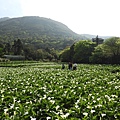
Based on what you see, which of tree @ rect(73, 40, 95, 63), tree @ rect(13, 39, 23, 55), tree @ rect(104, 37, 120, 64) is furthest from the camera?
tree @ rect(13, 39, 23, 55)

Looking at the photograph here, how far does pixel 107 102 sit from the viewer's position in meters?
7.18

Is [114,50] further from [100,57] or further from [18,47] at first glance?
[18,47]

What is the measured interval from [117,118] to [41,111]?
2.10 meters

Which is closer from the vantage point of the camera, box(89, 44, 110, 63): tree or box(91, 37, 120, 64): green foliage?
box(91, 37, 120, 64): green foliage

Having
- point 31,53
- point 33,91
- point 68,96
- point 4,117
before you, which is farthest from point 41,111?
point 31,53

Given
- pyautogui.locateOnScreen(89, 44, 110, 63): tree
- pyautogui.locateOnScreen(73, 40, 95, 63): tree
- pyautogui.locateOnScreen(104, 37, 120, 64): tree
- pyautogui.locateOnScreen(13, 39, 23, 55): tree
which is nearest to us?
pyautogui.locateOnScreen(104, 37, 120, 64): tree

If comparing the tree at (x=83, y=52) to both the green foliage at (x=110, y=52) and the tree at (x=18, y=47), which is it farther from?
the tree at (x=18, y=47)

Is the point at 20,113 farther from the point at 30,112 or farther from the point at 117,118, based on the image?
the point at 117,118

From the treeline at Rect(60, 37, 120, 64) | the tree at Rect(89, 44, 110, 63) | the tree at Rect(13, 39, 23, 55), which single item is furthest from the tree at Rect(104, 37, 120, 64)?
the tree at Rect(13, 39, 23, 55)

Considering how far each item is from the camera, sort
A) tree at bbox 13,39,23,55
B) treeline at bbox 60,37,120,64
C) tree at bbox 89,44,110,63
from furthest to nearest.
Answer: tree at bbox 13,39,23,55
tree at bbox 89,44,110,63
treeline at bbox 60,37,120,64

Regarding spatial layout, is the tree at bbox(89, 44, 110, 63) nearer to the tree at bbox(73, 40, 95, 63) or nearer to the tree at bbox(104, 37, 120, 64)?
the tree at bbox(104, 37, 120, 64)

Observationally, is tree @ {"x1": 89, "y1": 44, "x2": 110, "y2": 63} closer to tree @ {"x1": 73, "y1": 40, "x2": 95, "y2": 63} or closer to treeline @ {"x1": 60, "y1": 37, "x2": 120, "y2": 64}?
treeline @ {"x1": 60, "y1": 37, "x2": 120, "y2": 64}

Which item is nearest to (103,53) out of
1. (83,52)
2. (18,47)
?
(83,52)

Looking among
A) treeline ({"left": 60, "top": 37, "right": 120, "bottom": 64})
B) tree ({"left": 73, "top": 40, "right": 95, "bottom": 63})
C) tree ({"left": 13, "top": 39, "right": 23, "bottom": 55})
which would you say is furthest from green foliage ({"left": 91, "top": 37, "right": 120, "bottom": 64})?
tree ({"left": 13, "top": 39, "right": 23, "bottom": 55})
